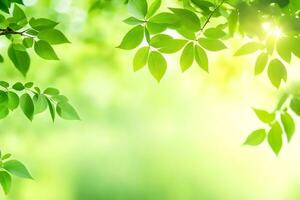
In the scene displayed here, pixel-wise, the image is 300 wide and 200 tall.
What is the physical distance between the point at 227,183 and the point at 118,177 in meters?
2.48

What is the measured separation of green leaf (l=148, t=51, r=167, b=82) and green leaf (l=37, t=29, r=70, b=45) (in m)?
0.16

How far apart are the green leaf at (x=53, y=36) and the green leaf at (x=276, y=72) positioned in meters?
0.37

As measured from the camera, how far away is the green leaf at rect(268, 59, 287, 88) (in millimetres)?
754

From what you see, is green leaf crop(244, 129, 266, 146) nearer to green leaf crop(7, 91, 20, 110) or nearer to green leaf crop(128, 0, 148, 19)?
green leaf crop(128, 0, 148, 19)

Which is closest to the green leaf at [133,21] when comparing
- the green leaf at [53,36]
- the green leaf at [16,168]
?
the green leaf at [53,36]

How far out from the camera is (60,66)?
5.48 m

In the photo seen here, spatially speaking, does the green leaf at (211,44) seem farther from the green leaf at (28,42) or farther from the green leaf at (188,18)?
the green leaf at (28,42)

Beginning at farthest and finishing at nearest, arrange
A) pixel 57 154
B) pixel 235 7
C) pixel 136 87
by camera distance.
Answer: pixel 57 154 < pixel 136 87 < pixel 235 7

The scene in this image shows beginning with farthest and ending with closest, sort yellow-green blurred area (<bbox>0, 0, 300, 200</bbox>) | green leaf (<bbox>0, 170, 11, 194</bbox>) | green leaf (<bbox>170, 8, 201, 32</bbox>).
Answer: yellow-green blurred area (<bbox>0, 0, 300, 200</bbox>) → green leaf (<bbox>0, 170, 11, 194</bbox>) → green leaf (<bbox>170, 8, 201, 32</bbox>)

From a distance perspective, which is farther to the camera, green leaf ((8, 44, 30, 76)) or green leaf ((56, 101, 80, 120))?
green leaf ((56, 101, 80, 120))

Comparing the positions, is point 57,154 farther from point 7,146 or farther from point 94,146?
point 7,146

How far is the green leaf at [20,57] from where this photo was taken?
2.56 ft

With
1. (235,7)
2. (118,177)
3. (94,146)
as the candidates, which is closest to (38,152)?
(94,146)

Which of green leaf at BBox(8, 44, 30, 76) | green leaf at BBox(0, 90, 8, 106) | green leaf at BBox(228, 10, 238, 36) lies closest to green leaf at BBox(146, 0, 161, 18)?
green leaf at BBox(228, 10, 238, 36)
